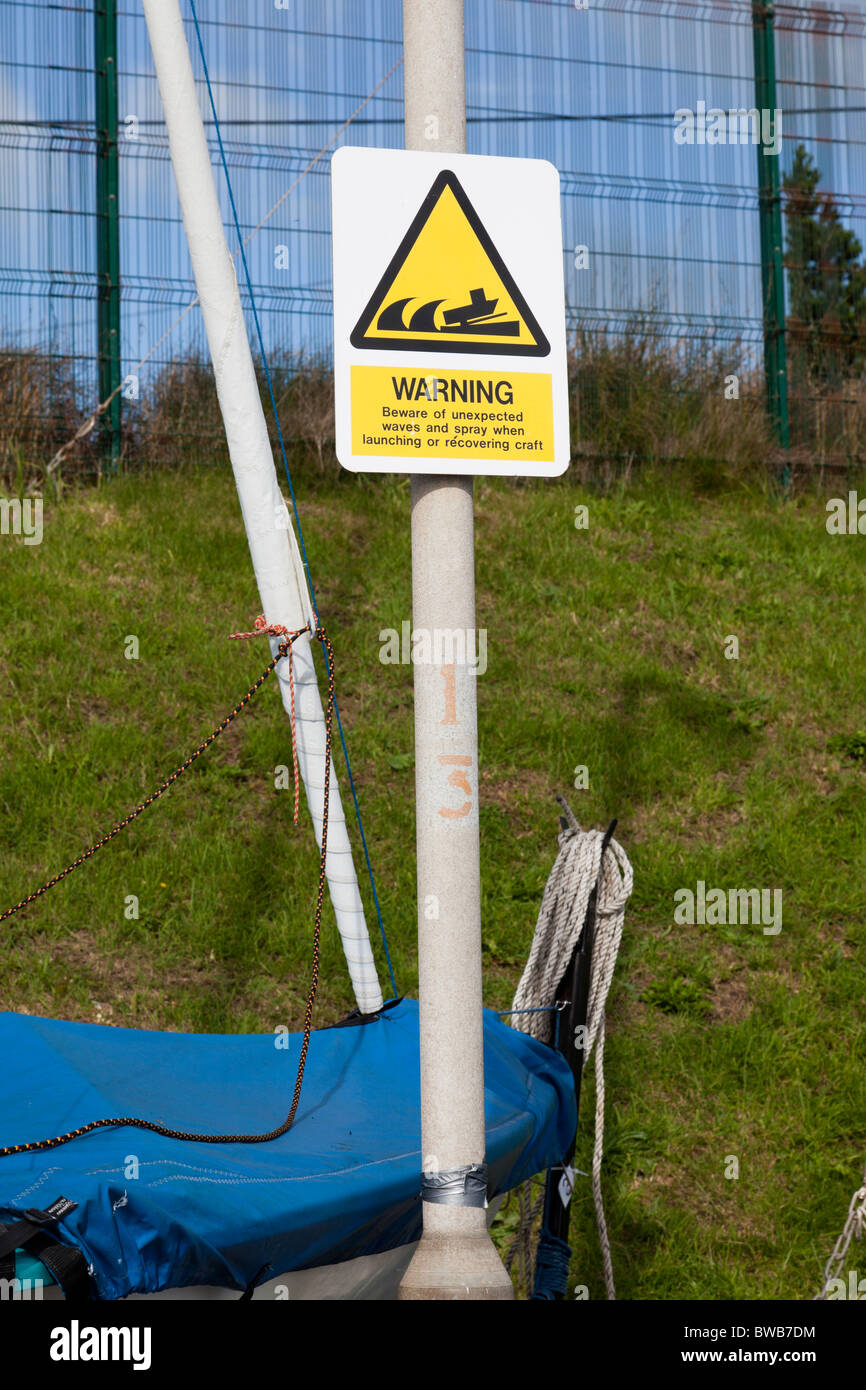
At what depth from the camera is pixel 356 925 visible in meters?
5.05

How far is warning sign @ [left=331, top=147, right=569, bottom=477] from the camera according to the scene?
8.93 feet

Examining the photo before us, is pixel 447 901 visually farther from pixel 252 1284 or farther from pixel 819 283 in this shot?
pixel 819 283

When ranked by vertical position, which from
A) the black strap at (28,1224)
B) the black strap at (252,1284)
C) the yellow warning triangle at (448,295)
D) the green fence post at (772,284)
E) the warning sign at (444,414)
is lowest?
the black strap at (252,1284)

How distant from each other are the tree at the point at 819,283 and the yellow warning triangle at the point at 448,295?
30.8 feet

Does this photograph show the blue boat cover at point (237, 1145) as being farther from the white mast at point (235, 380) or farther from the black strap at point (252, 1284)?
the white mast at point (235, 380)

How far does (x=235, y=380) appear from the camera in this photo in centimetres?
484

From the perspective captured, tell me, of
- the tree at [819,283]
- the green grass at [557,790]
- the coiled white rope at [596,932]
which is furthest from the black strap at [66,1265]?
the tree at [819,283]

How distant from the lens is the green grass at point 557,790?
6.36 metres

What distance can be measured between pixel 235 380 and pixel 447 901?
2.74 meters

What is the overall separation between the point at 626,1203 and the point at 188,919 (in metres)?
2.63

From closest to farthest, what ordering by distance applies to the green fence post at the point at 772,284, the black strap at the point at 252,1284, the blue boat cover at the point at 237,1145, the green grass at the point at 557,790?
1. the blue boat cover at the point at 237,1145
2. the black strap at the point at 252,1284
3. the green grass at the point at 557,790
4. the green fence post at the point at 772,284

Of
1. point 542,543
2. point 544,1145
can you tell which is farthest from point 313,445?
point 544,1145

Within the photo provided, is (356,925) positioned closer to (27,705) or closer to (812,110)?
(27,705)

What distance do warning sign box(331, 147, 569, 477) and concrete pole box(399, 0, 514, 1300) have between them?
105mm
